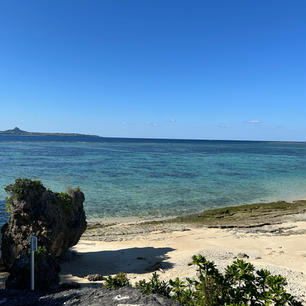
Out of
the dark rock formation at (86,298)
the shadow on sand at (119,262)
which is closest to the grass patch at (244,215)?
the shadow on sand at (119,262)

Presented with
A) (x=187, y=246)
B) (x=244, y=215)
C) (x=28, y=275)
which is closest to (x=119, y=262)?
(x=187, y=246)

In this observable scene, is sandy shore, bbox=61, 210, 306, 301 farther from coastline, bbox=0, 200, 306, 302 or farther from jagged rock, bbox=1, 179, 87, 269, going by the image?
jagged rock, bbox=1, 179, 87, 269

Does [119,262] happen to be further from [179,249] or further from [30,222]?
[30,222]

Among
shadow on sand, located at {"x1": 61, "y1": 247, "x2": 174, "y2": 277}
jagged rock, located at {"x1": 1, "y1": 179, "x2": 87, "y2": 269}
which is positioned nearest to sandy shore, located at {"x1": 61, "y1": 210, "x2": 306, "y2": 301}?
shadow on sand, located at {"x1": 61, "y1": 247, "x2": 174, "y2": 277}

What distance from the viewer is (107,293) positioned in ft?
26.0

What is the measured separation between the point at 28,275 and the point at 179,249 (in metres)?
10.0

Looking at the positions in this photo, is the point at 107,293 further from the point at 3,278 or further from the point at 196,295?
the point at 3,278

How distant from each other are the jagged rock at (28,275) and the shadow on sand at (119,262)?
125 inches

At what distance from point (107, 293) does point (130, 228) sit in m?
15.1

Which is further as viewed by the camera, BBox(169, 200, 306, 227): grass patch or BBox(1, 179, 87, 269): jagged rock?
BBox(169, 200, 306, 227): grass patch

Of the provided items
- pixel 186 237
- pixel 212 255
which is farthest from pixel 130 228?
pixel 212 255

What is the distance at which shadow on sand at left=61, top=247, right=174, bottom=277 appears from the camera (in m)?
13.9

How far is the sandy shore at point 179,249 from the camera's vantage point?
13.4m

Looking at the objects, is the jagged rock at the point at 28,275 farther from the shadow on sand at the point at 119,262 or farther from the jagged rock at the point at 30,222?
the shadow on sand at the point at 119,262
